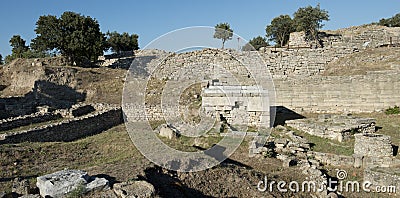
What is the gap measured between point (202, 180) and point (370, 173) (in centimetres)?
479

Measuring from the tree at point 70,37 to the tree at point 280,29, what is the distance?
23.3 meters

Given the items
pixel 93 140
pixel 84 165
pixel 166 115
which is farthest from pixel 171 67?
pixel 84 165

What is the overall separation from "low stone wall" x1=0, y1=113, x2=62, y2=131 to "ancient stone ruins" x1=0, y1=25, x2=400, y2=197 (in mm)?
39

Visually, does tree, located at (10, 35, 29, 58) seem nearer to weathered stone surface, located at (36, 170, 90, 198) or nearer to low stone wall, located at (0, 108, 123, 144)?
low stone wall, located at (0, 108, 123, 144)

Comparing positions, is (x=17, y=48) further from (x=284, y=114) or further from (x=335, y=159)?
(x=335, y=159)

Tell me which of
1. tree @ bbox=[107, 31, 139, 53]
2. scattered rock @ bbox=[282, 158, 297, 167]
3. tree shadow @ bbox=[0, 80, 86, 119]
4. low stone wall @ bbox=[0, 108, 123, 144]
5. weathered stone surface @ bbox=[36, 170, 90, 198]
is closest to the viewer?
weathered stone surface @ bbox=[36, 170, 90, 198]

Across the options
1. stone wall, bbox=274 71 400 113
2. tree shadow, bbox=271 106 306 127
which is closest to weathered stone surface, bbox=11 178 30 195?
tree shadow, bbox=271 106 306 127

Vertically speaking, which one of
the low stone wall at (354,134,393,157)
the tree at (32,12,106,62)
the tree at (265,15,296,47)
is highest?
the tree at (265,15,296,47)

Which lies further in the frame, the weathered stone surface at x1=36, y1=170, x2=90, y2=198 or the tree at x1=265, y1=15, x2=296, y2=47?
the tree at x1=265, y1=15, x2=296, y2=47

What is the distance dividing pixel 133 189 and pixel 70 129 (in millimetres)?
8850

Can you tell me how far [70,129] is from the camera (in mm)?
13688

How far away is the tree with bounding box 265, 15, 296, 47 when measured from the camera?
140ft

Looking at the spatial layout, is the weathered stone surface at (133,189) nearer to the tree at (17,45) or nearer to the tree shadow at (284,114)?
the tree shadow at (284,114)

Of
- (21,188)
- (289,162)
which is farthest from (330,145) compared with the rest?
(21,188)
